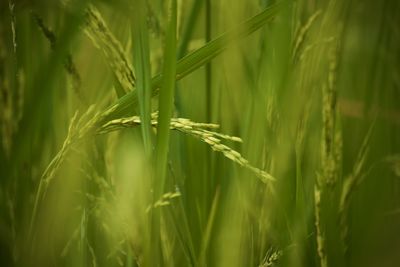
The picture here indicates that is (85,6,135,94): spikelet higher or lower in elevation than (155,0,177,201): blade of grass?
higher

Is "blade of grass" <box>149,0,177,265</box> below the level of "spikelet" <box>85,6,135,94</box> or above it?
below

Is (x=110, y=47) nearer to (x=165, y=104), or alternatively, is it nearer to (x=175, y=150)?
(x=165, y=104)

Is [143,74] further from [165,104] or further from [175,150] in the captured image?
[175,150]

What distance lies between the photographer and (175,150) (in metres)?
0.79

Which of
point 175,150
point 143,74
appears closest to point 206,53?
point 143,74

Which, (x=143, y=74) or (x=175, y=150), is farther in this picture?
(x=175, y=150)

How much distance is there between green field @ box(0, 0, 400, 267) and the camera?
60cm

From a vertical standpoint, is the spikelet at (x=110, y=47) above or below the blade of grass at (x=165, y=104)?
above

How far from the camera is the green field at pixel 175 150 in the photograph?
0.60 metres

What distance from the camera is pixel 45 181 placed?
585 millimetres

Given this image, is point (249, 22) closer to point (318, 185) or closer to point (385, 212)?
point (318, 185)

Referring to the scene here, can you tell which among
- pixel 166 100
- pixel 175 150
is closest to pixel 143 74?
pixel 166 100

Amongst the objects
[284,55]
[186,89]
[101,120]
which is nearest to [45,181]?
[101,120]

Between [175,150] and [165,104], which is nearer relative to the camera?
[165,104]
